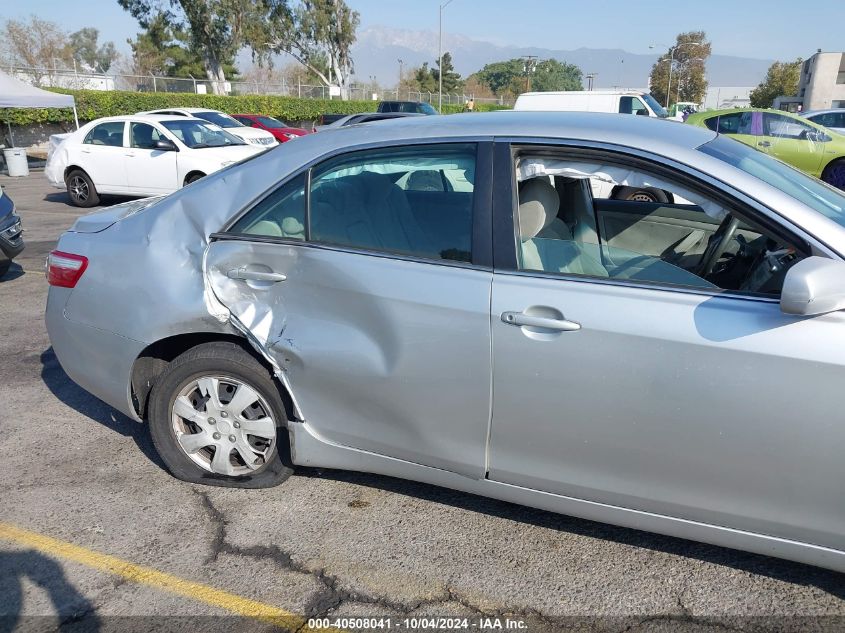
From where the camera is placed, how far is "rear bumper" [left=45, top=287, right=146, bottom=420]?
3.27 m

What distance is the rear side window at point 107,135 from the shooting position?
12797 mm

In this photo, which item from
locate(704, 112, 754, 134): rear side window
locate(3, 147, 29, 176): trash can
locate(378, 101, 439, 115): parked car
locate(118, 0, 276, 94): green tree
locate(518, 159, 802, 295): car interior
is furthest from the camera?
locate(118, 0, 276, 94): green tree

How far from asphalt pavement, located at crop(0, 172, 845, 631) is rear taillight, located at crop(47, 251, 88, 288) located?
956 millimetres

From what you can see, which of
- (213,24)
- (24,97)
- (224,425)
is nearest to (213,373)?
(224,425)

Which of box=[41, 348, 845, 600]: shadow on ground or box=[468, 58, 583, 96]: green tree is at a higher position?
box=[468, 58, 583, 96]: green tree

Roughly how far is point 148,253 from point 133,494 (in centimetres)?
116

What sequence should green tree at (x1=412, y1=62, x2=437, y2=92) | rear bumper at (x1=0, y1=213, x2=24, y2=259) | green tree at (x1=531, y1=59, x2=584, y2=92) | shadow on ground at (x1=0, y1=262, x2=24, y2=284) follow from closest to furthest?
rear bumper at (x1=0, y1=213, x2=24, y2=259) < shadow on ground at (x1=0, y1=262, x2=24, y2=284) < green tree at (x1=412, y1=62, x2=437, y2=92) < green tree at (x1=531, y1=59, x2=584, y2=92)

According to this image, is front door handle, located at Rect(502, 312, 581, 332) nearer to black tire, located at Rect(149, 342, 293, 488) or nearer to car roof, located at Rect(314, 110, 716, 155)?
car roof, located at Rect(314, 110, 716, 155)

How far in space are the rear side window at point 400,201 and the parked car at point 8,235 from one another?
17.3 feet

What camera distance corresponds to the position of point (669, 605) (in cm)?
252

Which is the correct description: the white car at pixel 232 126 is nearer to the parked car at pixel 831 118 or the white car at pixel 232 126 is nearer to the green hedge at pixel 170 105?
the green hedge at pixel 170 105

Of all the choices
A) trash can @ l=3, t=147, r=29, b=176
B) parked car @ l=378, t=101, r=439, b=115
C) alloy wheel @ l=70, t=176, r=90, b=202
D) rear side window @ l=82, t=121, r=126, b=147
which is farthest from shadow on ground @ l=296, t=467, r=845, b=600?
parked car @ l=378, t=101, r=439, b=115

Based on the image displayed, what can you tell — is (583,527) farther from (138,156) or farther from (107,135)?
(107,135)

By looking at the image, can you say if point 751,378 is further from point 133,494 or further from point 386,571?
point 133,494
